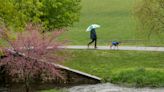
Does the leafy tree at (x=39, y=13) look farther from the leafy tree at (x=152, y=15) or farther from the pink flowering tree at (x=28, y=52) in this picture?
the leafy tree at (x=152, y=15)

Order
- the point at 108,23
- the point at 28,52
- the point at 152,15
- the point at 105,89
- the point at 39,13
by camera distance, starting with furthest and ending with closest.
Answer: the point at 108,23
the point at 39,13
the point at 152,15
the point at 105,89
the point at 28,52

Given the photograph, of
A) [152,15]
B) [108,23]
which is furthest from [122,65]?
[108,23]

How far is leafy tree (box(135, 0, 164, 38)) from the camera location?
38.4m

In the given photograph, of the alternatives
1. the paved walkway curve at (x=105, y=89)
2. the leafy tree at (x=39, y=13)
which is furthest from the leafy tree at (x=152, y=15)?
the leafy tree at (x=39, y=13)

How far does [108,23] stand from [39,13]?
21931mm

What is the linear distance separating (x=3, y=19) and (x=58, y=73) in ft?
17.6

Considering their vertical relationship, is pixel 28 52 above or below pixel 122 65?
above

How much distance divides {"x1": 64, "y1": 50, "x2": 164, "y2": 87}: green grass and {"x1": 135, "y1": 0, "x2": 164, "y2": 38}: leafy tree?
6.43 ft

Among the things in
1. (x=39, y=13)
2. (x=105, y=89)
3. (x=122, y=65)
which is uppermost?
(x=39, y=13)

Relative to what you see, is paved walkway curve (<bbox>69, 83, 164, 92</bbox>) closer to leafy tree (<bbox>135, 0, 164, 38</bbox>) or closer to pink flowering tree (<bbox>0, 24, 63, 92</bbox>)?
pink flowering tree (<bbox>0, 24, 63, 92</bbox>)

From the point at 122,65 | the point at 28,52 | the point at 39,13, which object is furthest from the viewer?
the point at 39,13

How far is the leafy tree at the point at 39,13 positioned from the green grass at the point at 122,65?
3.42 metres

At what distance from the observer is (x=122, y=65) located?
3719 cm

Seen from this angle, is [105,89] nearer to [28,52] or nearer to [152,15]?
[28,52]
